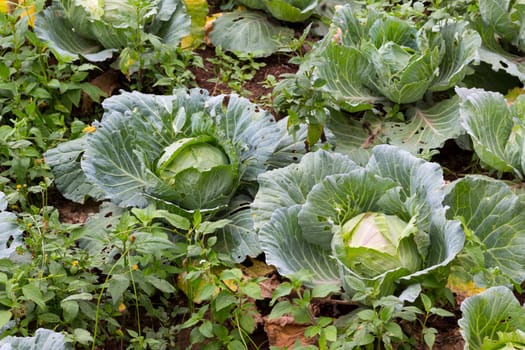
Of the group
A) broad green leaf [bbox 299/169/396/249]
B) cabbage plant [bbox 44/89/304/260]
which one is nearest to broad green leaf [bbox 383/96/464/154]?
cabbage plant [bbox 44/89/304/260]

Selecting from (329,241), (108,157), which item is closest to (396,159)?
(329,241)

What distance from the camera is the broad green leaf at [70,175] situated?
4020mm

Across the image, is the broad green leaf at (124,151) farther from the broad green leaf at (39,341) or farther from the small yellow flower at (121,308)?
the broad green leaf at (39,341)

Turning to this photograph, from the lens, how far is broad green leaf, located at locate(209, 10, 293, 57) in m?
5.28

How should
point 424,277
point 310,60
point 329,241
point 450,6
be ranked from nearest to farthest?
point 424,277
point 329,241
point 310,60
point 450,6

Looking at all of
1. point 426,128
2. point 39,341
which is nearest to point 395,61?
point 426,128

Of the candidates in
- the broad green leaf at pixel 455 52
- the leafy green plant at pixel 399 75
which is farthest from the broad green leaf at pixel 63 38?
the broad green leaf at pixel 455 52

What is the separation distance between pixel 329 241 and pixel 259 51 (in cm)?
235

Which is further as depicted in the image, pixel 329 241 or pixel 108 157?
pixel 108 157

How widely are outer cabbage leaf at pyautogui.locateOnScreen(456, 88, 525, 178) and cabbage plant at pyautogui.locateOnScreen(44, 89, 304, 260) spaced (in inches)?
35.7

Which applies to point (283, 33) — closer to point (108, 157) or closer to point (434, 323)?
point (108, 157)

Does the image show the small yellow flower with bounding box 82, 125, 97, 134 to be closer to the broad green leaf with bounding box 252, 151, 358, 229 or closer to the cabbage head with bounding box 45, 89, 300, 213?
the cabbage head with bounding box 45, 89, 300, 213

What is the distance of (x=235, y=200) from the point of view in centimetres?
377

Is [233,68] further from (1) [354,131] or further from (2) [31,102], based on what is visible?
(2) [31,102]
